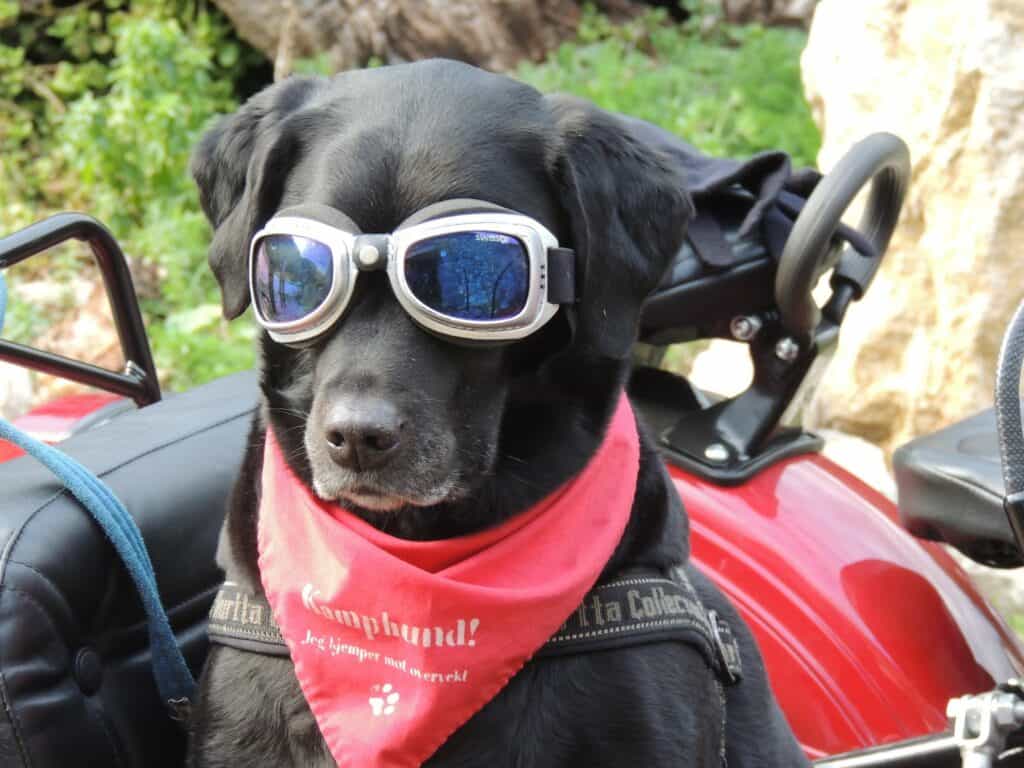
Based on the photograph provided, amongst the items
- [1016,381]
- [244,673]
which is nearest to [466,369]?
[244,673]

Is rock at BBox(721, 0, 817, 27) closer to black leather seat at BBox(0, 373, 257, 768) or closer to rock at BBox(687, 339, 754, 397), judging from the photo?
rock at BBox(687, 339, 754, 397)

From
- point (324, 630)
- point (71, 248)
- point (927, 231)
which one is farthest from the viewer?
point (71, 248)

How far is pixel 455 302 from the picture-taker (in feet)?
4.93

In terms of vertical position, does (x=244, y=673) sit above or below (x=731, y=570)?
above

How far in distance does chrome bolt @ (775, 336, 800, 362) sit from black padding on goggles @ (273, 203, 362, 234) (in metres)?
1.17

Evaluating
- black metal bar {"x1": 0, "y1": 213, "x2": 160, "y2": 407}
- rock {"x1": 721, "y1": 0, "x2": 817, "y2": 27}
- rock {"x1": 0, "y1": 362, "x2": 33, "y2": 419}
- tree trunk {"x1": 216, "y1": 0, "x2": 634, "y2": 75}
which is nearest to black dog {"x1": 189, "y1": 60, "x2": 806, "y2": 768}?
black metal bar {"x1": 0, "y1": 213, "x2": 160, "y2": 407}

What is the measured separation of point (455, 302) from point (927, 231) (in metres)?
2.60

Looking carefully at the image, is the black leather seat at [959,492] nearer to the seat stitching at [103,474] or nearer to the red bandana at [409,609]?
the red bandana at [409,609]

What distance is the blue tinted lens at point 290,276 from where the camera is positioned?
1500mm

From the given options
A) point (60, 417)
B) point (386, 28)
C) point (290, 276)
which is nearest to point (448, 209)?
point (290, 276)

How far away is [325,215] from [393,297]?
132 mm

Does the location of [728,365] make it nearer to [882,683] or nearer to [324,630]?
[882,683]

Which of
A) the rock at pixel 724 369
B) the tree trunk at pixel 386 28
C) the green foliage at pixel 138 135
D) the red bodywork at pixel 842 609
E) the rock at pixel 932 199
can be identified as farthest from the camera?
the tree trunk at pixel 386 28

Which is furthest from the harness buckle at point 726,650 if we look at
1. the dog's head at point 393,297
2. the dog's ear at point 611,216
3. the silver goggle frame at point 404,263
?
the silver goggle frame at point 404,263
